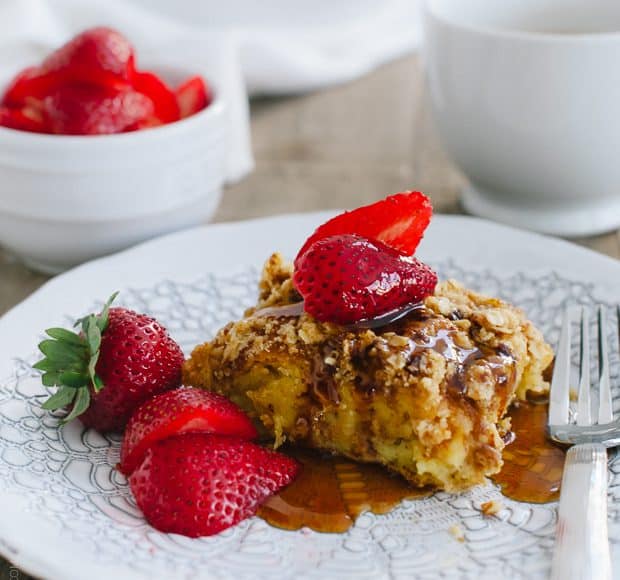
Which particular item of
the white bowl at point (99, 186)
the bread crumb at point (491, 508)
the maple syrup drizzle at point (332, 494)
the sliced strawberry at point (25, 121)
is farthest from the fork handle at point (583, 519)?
the sliced strawberry at point (25, 121)

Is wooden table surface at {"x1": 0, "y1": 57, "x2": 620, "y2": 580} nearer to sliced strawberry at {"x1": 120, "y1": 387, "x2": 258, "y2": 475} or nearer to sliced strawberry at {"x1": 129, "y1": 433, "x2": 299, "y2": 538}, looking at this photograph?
sliced strawberry at {"x1": 120, "y1": 387, "x2": 258, "y2": 475}

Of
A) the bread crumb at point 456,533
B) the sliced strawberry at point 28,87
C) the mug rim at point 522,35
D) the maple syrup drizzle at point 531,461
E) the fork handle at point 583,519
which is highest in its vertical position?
the mug rim at point 522,35

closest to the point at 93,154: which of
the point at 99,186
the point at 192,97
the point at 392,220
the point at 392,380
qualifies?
the point at 99,186

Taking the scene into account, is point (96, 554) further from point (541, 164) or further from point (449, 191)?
point (449, 191)

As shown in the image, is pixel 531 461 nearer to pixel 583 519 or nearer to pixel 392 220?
pixel 583 519

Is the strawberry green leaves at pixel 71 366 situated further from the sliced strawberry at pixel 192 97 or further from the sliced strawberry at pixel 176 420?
the sliced strawberry at pixel 192 97

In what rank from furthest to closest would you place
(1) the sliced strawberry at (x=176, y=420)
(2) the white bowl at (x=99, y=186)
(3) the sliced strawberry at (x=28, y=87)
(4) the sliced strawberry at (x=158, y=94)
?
1. (4) the sliced strawberry at (x=158, y=94)
2. (3) the sliced strawberry at (x=28, y=87)
3. (2) the white bowl at (x=99, y=186)
4. (1) the sliced strawberry at (x=176, y=420)
